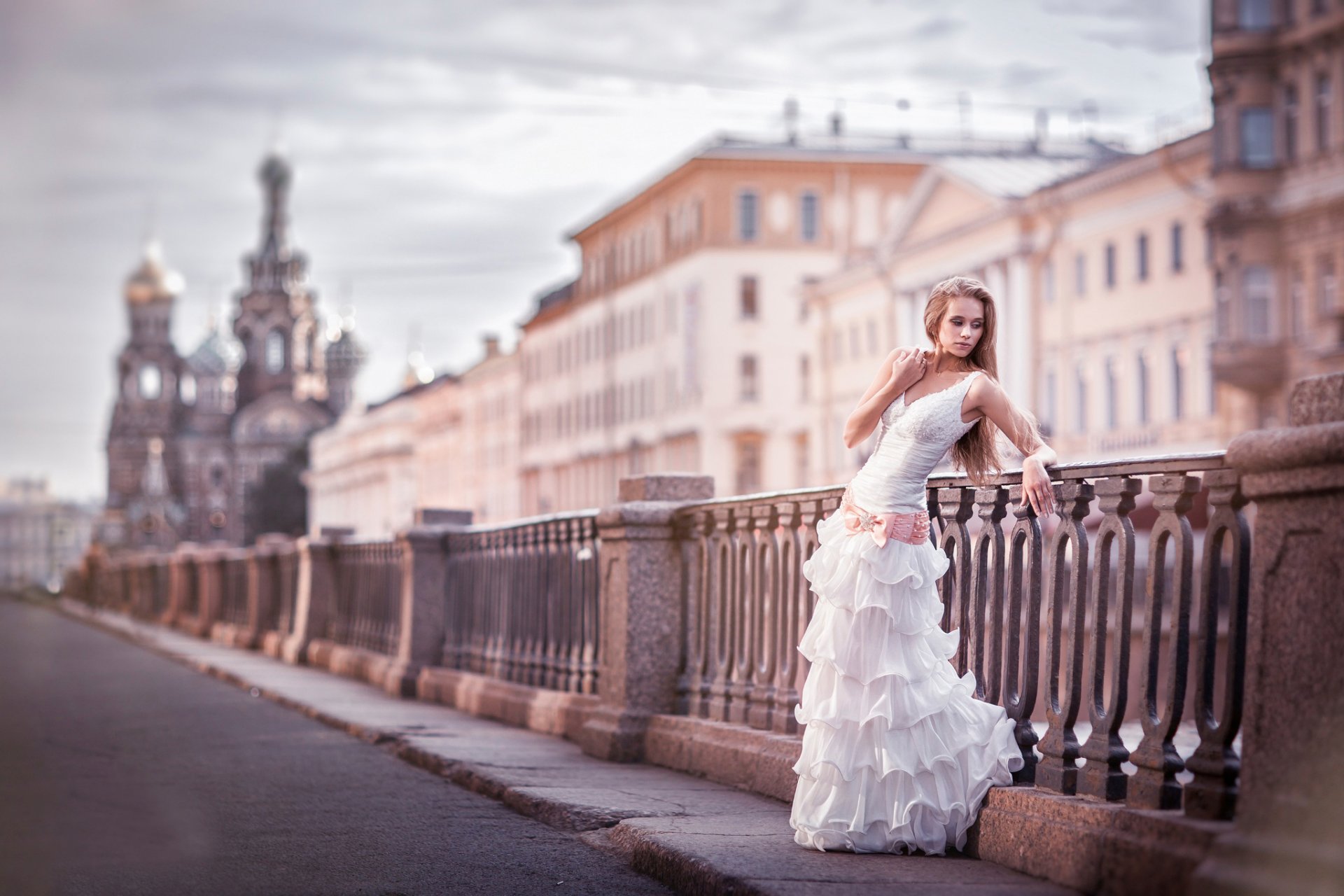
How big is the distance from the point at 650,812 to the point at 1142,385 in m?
49.1

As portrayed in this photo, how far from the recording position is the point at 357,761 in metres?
11.5

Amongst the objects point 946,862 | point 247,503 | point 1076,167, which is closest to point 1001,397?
point 946,862

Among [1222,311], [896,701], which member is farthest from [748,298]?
[896,701]

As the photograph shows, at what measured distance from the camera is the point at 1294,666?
5207 millimetres

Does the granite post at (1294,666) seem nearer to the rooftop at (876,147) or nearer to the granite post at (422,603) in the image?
the granite post at (422,603)

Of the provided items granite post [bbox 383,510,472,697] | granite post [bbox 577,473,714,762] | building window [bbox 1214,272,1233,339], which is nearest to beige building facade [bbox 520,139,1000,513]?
building window [bbox 1214,272,1233,339]

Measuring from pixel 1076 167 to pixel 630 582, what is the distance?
61.3 m

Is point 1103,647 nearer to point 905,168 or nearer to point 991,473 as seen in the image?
point 991,473

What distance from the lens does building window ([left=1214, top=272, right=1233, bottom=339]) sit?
48969mm

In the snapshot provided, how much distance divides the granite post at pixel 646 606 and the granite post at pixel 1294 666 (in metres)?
5.68

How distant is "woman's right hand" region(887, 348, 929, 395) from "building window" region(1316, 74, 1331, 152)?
42205 mm

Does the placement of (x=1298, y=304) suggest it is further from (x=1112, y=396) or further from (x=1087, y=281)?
(x=1087, y=281)

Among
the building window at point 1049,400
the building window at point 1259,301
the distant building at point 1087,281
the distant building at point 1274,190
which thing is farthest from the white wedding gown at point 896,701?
the building window at point 1049,400

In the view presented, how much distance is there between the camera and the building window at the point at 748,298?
87500mm
